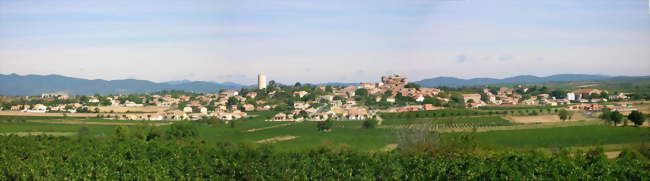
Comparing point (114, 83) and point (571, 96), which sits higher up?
point (114, 83)

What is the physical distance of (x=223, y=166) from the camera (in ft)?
54.0

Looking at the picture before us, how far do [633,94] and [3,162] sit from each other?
53.1 m

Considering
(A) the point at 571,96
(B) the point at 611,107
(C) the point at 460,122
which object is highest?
(A) the point at 571,96

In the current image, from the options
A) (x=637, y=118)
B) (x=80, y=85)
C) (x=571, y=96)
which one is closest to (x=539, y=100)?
(x=571, y=96)

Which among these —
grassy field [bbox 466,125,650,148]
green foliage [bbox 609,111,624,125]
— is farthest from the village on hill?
grassy field [bbox 466,125,650,148]

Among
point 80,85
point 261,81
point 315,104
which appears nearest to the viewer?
point 315,104

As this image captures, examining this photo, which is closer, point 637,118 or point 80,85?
point 637,118

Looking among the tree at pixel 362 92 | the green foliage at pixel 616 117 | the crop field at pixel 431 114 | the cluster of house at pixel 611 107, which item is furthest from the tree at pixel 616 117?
the tree at pixel 362 92

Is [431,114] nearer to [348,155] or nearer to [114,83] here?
[348,155]

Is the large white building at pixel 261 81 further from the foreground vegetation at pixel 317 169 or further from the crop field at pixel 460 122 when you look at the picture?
the foreground vegetation at pixel 317 169

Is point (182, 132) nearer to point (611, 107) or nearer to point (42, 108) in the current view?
point (611, 107)

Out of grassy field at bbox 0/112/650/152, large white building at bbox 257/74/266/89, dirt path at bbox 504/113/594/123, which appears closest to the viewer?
grassy field at bbox 0/112/650/152

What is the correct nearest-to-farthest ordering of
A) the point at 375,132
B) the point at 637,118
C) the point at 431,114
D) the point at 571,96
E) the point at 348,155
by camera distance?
the point at 348,155, the point at 637,118, the point at 375,132, the point at 431,114, the point at 571,96

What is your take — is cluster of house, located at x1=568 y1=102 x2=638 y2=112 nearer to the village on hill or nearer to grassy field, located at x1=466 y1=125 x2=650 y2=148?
the village on hill
